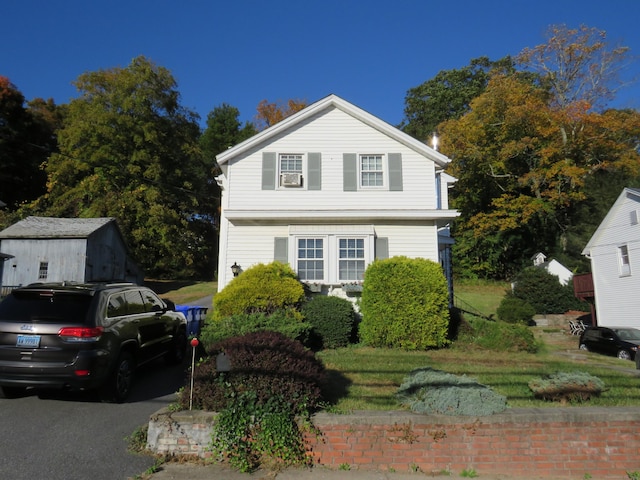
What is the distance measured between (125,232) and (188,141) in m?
10.4

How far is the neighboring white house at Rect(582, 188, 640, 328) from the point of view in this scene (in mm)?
21016

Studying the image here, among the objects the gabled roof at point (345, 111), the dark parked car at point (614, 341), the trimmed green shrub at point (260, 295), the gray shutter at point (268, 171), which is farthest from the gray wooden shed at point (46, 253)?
the dark parked car at point (614, 341)

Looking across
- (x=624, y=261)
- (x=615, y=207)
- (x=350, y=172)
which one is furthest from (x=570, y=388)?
(x=615, y=207)

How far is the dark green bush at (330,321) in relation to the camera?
11867 mm

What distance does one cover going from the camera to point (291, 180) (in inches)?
571

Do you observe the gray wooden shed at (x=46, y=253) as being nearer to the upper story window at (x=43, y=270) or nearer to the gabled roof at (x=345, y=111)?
the upper story window at (x=43, y=270)

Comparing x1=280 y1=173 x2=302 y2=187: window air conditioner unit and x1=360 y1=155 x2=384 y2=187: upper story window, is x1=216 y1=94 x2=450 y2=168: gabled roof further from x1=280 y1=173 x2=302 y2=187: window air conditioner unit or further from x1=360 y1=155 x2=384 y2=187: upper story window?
x1=280 y1=173 x2=302 y2=187: window air conditioner unit

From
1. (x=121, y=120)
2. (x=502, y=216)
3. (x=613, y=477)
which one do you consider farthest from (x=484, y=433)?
(x=121, y=120)

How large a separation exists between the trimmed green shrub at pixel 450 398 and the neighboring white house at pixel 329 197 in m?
8.00

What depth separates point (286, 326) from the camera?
30.9 ft

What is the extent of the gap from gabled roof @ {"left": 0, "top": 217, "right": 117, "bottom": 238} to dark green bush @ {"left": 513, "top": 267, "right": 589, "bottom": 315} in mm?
25880

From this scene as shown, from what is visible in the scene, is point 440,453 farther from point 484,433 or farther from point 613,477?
point 613,477

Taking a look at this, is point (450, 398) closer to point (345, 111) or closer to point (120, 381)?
point (120, 381)

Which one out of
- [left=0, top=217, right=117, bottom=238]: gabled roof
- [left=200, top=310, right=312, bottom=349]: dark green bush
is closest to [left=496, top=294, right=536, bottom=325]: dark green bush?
[left=200, top=310, right=312, bottom=349]: dark green bush
